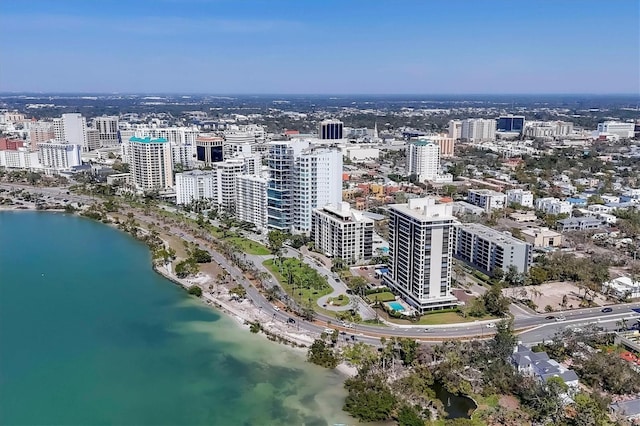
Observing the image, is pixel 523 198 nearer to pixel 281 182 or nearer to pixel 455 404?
pixel 281 182

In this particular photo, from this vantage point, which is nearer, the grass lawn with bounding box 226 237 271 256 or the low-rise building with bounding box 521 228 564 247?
the grass lawn with bounding box 226 237 271 256

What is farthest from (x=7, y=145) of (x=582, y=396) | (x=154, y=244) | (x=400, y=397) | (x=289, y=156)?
(x=582, y=396)

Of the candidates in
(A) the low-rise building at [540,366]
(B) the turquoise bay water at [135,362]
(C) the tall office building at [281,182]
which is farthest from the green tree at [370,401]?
(C) the tall office building at [281,182]

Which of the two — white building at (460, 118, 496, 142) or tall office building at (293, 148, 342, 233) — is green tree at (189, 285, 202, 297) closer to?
tall office building at (293, 148, 342, 233)

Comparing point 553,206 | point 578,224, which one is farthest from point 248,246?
point 553,206

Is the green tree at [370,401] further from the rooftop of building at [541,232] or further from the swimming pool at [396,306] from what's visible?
the rooftop of building at [541,232]

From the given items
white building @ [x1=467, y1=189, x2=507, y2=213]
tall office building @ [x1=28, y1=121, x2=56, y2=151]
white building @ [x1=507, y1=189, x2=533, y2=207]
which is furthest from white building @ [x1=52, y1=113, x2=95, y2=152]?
white building @ [x1=507, y1=189, x2=533, y2=207]
